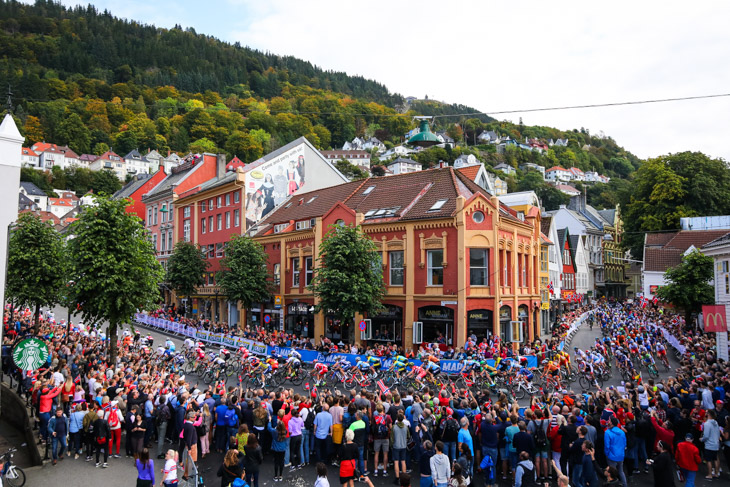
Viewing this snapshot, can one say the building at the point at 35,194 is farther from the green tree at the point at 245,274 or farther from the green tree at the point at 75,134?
the green tree at the point at 245,274

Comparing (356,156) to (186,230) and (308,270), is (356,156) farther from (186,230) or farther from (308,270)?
(308,270)

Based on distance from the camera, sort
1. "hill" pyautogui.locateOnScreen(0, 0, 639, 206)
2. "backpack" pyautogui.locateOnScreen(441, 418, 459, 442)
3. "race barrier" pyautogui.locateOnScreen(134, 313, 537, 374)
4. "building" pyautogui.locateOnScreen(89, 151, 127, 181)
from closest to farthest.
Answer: "backpack" pyautogui.locateOnScreen(441, 418, 459, 442), "race barrier" pyautogui.locateOnScreen(134, 313, 537, 374), "building" pyautogui.locateOnScreen(89, 151, 127, 181), "hill" pyautogui.locateOnScreen(0, 0, 639, 206)

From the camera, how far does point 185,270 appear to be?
46438 mm

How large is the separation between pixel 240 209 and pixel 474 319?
80.6 ft

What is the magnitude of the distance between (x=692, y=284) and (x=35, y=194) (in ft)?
416

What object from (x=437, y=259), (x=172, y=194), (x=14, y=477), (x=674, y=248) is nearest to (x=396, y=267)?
(x=437, y=259)

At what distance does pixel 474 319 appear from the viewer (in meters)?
31.0

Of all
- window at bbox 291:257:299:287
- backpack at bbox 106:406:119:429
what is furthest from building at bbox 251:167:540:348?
backpack at bbox 106:406:119:429

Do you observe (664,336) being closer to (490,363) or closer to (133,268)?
(490,363)

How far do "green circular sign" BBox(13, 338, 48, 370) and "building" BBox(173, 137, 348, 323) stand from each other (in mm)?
27915

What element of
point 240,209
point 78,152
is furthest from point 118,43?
point 240,209

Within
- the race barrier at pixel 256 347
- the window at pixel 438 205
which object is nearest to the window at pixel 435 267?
the window at pixel 438 205

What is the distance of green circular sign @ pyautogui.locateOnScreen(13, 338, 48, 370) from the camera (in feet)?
50.1

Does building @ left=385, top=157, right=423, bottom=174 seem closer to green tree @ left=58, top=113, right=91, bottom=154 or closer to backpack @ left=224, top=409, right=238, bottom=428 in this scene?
green tree @ left=58, top=113, right=91, bottom=154
